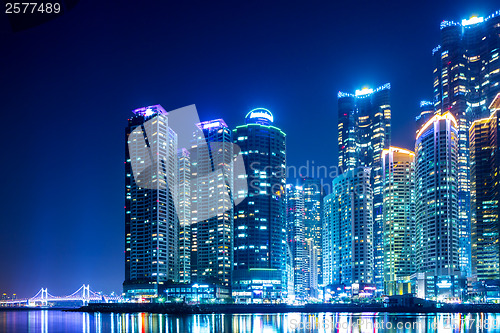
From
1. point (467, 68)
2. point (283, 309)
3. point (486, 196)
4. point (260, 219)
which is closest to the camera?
point (283, 309)

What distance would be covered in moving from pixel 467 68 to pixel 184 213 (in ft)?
263

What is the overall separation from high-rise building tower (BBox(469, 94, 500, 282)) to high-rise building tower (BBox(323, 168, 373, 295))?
21.9 meters

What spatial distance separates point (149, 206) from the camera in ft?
353

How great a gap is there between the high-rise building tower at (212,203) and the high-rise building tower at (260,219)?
2.51 meters

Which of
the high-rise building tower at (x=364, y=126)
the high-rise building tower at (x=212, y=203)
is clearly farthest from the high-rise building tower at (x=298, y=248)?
the high-rise building tower at (x=212, y=203)

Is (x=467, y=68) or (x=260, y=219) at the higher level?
(x=467, y=68)

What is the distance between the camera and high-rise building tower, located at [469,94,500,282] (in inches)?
4309

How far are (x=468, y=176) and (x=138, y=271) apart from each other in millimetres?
76943

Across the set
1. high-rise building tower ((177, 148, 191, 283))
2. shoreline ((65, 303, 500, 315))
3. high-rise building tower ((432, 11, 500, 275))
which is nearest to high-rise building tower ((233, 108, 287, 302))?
high-rise building tower ((177, 148, 191, 283))

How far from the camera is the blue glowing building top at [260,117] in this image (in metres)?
116

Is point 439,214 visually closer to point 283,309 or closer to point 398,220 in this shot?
point 398,220

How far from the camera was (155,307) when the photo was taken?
86188 millimetres

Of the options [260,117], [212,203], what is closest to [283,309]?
[212,203]

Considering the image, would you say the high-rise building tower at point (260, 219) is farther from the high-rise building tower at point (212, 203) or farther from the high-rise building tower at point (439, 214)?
the high-rise building tower at point (439, 214)
